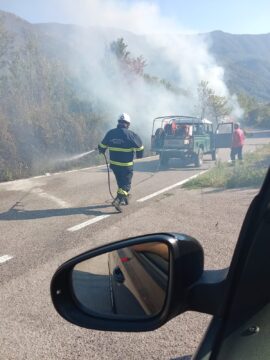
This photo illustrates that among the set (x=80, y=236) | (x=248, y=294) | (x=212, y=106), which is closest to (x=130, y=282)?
(x=248, y=294)

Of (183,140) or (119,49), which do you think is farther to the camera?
(119,49)

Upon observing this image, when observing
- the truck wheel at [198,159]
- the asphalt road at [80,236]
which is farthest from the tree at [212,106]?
the asphalt road at [80,236]

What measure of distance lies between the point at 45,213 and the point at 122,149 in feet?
6.01

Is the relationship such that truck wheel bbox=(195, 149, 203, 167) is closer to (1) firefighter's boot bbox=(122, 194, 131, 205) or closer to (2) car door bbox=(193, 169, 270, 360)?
(1) firefighter's boot bbox=(122, 194, 131, 205)

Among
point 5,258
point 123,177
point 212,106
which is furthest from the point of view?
point 212,106

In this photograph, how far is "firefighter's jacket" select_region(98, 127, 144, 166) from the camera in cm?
755

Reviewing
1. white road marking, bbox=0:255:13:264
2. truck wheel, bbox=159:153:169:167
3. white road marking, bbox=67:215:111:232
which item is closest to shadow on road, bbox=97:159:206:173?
truck wheel, bbox=159:153:169:167

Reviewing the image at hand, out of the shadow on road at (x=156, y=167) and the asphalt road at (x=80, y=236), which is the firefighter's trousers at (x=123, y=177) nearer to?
the asphalt road at (x=80, y=236)

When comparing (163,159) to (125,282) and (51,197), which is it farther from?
(125,282)

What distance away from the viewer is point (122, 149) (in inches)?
299

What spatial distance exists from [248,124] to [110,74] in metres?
12.1

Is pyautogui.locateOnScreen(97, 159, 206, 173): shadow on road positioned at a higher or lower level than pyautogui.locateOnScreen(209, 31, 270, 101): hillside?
lower

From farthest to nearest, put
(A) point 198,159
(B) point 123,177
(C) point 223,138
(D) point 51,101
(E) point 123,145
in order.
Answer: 1. (D) point 51,101
2. (C) point 223,138
3. (A) point 198,159
4. (B) point 123,177
5. (E) point 123,145

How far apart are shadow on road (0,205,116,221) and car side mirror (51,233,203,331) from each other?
18.6 feet
